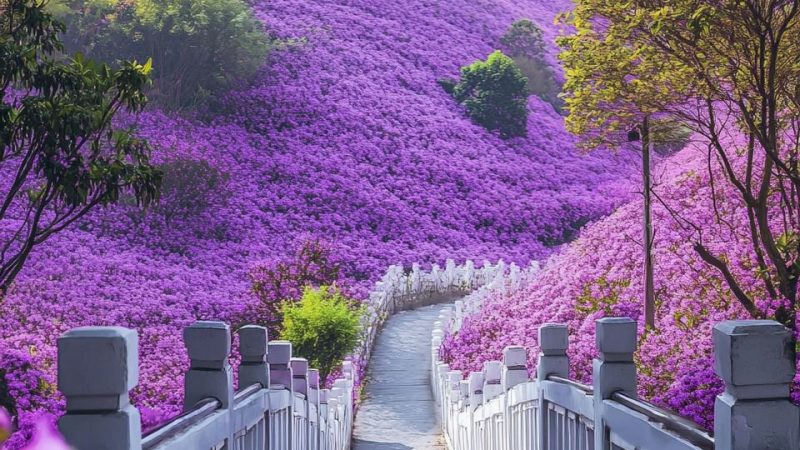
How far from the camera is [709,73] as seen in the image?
1030 centimetres

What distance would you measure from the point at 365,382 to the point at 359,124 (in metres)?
15.2

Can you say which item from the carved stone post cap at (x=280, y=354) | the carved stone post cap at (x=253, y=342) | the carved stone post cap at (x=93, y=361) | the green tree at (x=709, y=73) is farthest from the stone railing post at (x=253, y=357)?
the green tree at (x=709, y=73)

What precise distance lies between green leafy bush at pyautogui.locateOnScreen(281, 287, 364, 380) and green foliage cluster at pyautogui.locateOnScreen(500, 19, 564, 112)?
26.9m

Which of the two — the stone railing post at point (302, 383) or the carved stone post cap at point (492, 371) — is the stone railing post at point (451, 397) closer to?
the carved stone post cap at point (492, 371)

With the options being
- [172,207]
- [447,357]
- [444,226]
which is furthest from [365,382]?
[444,226]

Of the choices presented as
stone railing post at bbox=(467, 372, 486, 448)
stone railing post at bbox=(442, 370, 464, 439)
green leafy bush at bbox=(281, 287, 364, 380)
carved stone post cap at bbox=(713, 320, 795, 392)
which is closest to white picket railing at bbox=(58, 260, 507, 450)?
stone railing post at bbox=(467, 372, 486, 448)

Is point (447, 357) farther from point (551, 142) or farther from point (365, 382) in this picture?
point (551, 142)

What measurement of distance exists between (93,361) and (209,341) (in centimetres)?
211

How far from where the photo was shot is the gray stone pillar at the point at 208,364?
4.83 meters

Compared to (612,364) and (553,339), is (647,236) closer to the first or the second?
(553,339)

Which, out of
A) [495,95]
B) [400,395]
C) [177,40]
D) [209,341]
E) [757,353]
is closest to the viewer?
[757,353]

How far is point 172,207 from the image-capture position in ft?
80.7

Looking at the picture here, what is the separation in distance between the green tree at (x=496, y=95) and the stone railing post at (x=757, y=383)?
33.4 m

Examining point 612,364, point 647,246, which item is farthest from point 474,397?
point 612,364
